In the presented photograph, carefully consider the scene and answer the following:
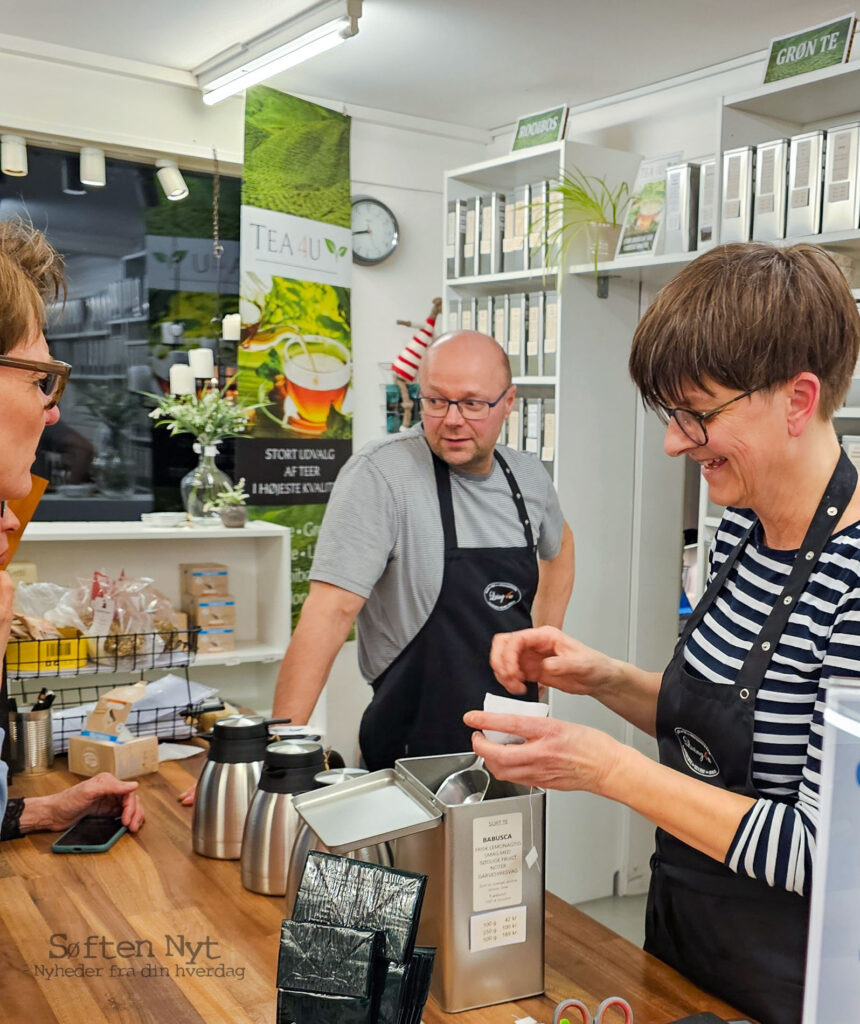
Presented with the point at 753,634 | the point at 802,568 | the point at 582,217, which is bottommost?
the point at 753,634

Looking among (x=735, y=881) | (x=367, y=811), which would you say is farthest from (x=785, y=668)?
(x=367, y=811)

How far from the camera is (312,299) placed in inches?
182

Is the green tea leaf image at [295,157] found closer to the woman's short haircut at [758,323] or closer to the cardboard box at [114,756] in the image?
the cardboard box at [114,756]

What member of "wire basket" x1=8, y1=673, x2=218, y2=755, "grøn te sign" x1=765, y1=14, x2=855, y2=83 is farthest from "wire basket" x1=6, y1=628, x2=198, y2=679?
"grøn te sign" x1=765, y1=14, x2=855, y2=83

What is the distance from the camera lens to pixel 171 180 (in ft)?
14.0

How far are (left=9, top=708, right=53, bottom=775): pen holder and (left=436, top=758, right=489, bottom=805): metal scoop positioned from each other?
1265 millimetres

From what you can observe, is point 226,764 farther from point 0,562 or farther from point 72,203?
point 72,203

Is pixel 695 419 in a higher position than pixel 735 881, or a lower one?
higher

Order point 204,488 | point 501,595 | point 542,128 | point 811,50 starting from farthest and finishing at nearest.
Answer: point 542,128, point 204,488, point 811,50, point 501,595

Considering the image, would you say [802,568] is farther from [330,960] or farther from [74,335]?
[74,335]

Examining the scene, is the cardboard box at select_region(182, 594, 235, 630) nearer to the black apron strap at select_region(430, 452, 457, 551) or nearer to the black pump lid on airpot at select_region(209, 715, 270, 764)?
the black apron strap at select_region(430, 452, 457, 551)

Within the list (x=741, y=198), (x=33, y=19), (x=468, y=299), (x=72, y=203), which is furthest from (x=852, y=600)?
(x=72, y=203)

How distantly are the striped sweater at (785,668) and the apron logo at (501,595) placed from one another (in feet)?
3.23

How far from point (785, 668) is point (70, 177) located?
3.92 m
